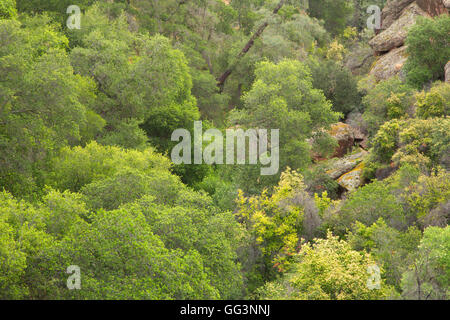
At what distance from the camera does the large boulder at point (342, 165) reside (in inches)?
1449

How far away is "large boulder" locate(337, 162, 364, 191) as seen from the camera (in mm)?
34062

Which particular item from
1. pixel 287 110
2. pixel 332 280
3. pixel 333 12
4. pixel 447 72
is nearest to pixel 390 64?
pixel 447 72

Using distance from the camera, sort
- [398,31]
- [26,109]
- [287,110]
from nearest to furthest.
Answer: [26,109], [287,110], [398,31]

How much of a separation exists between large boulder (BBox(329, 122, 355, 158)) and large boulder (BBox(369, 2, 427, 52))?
10.4 metres

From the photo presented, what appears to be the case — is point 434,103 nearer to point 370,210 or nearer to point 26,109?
point 370,210

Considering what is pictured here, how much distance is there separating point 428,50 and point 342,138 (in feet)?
33.7

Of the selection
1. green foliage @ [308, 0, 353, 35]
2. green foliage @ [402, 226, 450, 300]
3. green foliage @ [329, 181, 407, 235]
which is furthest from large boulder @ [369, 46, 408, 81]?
green foliage @ [402, 226, 450, 300]

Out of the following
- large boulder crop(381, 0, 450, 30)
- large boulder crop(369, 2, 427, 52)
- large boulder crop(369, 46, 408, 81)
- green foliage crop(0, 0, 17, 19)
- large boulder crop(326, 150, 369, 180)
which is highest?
large boulder crop(381, 0, 450, 30)

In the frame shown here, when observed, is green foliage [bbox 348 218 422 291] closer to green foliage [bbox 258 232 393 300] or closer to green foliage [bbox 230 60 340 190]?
green foliage [bbox 258 232 393 300]

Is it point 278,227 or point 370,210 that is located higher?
point 370,210

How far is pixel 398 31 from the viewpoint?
158 feet

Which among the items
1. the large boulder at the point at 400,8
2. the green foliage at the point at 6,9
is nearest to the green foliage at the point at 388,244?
the green foliage at the point at 6,9

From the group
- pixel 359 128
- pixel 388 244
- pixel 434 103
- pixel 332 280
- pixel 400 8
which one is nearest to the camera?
pixel 332 280

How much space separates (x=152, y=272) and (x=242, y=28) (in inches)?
1948
